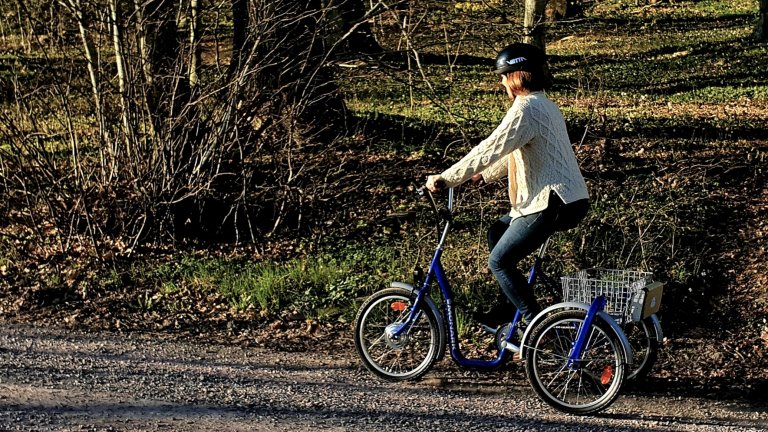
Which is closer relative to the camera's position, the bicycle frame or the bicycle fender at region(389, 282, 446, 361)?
the bicycle frame

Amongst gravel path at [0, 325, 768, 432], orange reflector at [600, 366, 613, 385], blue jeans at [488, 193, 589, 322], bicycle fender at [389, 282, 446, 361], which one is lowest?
gravel path at [0, 325, 768, 432]

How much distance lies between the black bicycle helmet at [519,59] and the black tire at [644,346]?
1.63 m

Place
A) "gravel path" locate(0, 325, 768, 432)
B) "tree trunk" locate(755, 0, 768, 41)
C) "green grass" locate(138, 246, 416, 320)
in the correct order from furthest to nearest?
"tree trunk" locate(755, 0, 768, 41) → "green grass" locate(138, 246, 416, 320) → "gravel path" locate(0, 325, 768, 432)

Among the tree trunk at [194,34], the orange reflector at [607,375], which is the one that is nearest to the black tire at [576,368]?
the orange reflector at [607,375]

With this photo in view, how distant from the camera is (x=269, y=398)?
5.94m

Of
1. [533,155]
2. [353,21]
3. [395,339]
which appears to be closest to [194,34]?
[353,21]

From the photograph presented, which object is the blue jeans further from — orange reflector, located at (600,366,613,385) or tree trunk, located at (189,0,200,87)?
tree trunk, located at (189,0,200,87)

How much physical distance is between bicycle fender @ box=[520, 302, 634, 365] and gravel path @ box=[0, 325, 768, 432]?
37cm

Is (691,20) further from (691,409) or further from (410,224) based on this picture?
(691,409)

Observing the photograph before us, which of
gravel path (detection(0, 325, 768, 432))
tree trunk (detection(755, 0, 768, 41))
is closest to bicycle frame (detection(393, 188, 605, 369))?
gravel path (detection(0, 325, 768, 432))

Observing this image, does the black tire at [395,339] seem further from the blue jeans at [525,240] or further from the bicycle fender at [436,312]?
the blue jeans at [525,240]

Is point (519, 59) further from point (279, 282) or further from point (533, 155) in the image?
point (279, 282)

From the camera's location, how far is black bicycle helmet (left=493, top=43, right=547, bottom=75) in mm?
5605

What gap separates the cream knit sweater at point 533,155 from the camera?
5.59 metres
